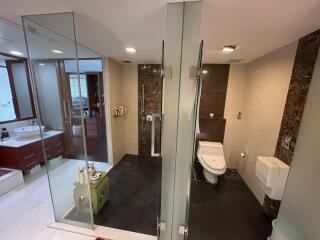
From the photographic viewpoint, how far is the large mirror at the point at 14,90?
2871 millimetres

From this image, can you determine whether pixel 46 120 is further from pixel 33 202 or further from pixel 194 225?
pixel 194 225

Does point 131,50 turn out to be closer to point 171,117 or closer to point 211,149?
point 171,117

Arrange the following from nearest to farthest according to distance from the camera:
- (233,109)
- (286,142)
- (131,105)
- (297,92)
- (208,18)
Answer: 1. (208,18)
2. (297,92)
3. (286,142)
4. (233,109)
5. (131,105)

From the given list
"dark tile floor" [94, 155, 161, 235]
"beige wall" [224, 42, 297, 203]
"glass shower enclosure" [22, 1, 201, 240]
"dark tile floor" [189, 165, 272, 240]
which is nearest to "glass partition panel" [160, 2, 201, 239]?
"glass shower enclosure" [22, 1, 201, 240]

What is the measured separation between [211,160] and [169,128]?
1953 millimetres

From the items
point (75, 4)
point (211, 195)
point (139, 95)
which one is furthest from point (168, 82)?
point (139, 95)

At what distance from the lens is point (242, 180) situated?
9.73 feet

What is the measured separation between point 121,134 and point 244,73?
9.99 ft

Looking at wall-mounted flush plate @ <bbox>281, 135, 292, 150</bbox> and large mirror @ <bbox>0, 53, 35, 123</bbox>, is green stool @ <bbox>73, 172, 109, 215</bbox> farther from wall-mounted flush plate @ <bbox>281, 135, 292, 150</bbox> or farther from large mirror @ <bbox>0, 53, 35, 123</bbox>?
wall-mounted flush plate @ <bbox>281, 135, 292, 150</bbox>

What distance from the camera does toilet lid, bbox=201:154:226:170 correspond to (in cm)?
264

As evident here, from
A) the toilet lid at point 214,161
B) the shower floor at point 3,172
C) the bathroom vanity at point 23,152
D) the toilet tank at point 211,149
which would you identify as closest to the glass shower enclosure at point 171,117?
the bathroom vanity at point 23,152

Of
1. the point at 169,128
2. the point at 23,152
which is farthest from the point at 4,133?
the point at 169,128

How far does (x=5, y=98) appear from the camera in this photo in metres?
2.91

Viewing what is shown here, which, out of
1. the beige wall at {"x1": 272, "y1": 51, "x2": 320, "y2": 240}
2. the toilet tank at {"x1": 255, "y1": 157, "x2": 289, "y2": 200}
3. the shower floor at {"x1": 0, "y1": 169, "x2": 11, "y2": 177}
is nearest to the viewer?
the beige wall at {"x1": 272, "y1": 51, "x2": 320, "y2": 240}
